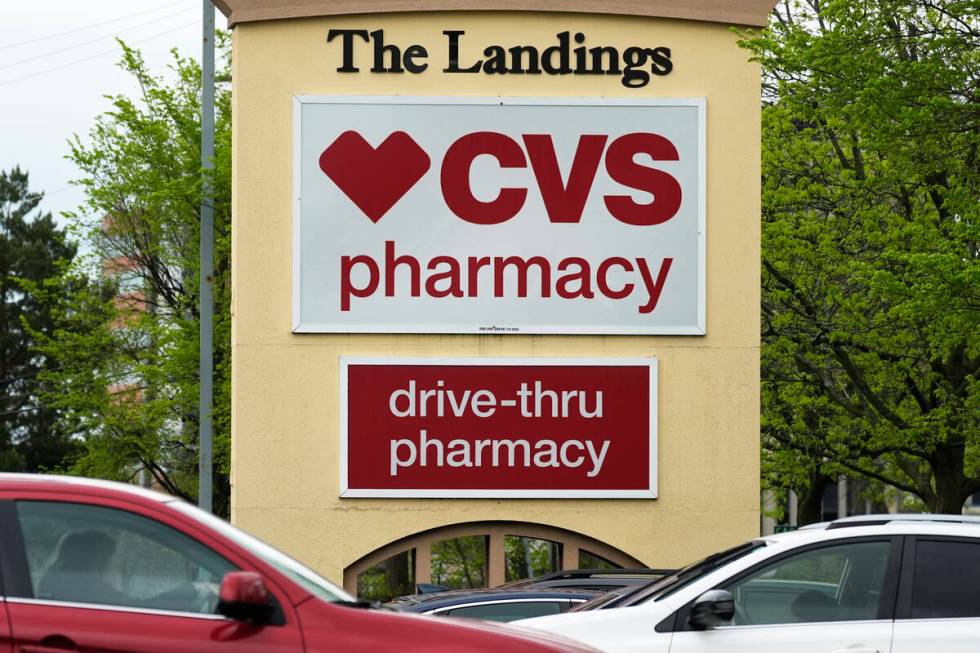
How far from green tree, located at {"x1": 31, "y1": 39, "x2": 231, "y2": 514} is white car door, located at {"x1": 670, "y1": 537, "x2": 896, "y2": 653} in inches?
894

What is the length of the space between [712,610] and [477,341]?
25.8 ft

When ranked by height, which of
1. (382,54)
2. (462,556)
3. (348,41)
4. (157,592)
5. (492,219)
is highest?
(348,41)

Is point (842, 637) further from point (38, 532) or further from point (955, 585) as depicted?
point (38, 532)

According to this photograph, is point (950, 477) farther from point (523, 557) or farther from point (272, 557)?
point (272, 557)

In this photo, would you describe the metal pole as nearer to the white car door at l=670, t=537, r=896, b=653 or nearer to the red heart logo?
the red heart logo

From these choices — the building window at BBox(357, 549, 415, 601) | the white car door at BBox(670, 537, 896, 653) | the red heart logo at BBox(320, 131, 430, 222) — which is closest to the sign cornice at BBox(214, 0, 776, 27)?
the red heart logo at BBox(320, 131, 430, 222)

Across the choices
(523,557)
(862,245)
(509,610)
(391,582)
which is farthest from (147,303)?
(509,610)

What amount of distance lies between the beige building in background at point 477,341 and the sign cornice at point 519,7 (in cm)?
2

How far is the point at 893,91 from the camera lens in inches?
687

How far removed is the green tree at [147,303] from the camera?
31.6 m

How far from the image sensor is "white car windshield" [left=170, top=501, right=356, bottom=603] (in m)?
5.95

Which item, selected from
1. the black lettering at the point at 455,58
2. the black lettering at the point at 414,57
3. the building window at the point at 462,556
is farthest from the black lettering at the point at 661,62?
the building window at the point at 462,556

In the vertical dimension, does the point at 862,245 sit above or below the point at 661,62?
below

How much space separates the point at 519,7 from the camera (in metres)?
15.8
